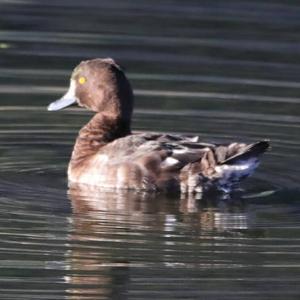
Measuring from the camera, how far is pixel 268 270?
Answer: 9.82m

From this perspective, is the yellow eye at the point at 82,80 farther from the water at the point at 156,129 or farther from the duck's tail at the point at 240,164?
the duck's tail at the point at 240,164

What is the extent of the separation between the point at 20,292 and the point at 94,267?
651mm

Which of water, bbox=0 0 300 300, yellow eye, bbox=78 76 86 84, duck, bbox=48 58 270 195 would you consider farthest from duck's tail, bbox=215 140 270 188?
yellow eye, bbox=78 76 86 84

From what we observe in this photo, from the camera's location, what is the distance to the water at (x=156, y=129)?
31.7 ft

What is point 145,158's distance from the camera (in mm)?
11867

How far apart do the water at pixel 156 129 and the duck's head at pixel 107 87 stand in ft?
2.04

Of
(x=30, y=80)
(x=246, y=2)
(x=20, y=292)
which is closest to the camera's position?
(x=20, y=292)

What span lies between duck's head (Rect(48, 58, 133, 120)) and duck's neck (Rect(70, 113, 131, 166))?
0.17 ft

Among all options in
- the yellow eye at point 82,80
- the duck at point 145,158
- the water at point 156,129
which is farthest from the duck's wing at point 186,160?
the yellow eye at point 82,80

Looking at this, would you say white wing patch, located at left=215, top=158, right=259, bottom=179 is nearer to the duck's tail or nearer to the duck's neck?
the duck's tail

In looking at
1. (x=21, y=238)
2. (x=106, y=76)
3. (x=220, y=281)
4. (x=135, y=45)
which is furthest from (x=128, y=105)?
(x=135, y=45)

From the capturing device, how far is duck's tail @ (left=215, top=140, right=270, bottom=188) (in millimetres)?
11523

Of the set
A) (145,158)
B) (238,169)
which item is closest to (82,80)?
(145,158)

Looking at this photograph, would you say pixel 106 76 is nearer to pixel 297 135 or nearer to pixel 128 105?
pixel 128 105
